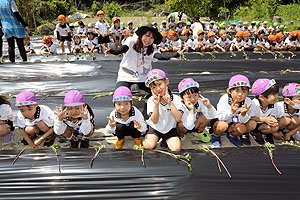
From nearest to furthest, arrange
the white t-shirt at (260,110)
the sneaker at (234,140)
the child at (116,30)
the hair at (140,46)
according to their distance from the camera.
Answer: the white t-shirt at (260,110) → the sneaker at (234,140) → the hair at (140,46) → the child at (116,30)

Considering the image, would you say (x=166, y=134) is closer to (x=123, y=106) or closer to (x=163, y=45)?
(x=123, y=106)

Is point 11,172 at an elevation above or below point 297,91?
below

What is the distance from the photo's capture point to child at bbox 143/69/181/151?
8.55 feet

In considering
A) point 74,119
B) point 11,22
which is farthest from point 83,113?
point 11,22

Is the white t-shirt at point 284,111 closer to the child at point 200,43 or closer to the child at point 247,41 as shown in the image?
the child at point 200,43

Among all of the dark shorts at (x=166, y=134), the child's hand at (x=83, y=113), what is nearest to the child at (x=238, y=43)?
the dark shorts at (x=166, y=134)

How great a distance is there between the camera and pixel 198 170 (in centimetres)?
195

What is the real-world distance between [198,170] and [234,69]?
160 inches

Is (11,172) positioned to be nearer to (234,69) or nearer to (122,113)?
(122,113)

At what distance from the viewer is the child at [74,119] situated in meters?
2.55

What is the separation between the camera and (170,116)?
279 cm

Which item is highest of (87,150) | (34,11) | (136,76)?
(34,11)

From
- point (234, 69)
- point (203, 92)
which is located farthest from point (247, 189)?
point (234, 69)

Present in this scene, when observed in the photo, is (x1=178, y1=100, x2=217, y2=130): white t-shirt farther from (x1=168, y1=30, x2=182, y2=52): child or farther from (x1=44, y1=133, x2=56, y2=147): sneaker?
(x1=168, y1=30, x2=182, y2=52): child
